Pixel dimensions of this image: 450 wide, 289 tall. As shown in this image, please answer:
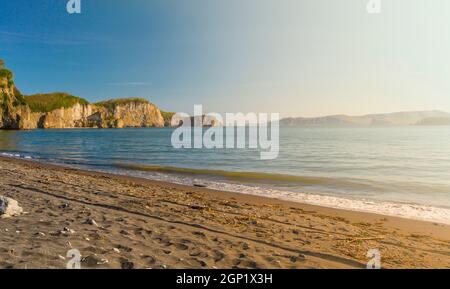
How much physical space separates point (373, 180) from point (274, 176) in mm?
6735

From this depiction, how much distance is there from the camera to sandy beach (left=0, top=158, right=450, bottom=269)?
5953mm

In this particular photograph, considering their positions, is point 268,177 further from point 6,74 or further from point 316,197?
point 6,74

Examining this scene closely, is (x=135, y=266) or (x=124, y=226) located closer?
(x=135, y=266)

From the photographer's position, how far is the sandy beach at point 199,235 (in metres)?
5.95

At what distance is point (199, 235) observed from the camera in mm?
7832

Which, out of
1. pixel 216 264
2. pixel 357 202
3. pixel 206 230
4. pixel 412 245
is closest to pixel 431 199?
pixel 357 202

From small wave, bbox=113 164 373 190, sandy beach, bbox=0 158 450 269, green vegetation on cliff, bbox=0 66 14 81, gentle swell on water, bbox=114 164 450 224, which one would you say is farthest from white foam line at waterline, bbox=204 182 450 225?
green vegetation on cliff, bbox=0 66 14 81

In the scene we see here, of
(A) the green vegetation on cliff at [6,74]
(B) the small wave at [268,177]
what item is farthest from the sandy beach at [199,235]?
(A) the green vegetation on cliff at [6,74]

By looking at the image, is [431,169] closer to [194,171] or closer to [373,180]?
[373,180]

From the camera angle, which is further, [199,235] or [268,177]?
[268,177]

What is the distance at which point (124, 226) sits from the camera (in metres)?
8.20

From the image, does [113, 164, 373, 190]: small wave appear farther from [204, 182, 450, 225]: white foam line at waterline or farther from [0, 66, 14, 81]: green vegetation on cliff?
[0, 66, 14, 81]: green vegetation on cliff

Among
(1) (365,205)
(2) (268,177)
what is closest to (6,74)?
(2) (268,177)

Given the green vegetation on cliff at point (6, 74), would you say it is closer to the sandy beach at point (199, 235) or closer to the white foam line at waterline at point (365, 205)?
the sandy beach at point (199, 235)
